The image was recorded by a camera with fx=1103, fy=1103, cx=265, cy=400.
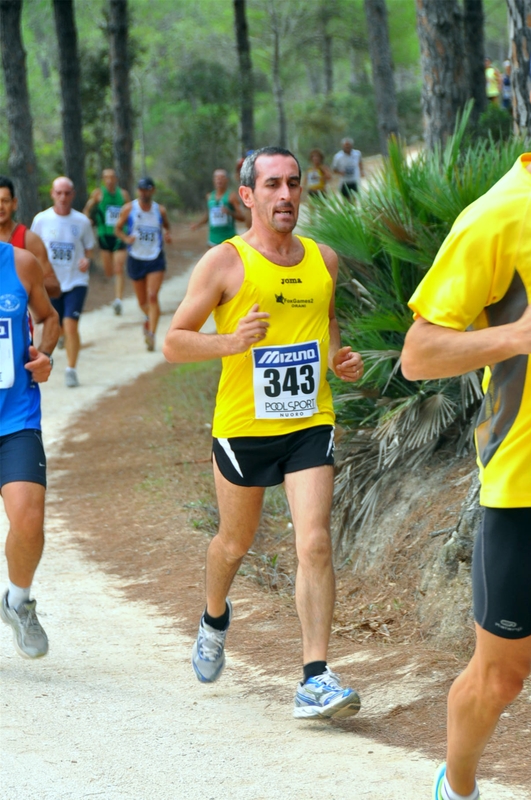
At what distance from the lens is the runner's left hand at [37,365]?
16.0 ft

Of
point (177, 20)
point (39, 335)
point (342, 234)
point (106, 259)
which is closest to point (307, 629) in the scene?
point (39, 335)

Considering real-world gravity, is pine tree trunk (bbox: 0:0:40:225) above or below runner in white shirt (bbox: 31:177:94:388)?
above

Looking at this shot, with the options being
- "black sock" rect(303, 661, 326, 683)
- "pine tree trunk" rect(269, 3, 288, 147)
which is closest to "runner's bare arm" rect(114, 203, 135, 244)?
"black sock" rect(303, 661, 326, 683)

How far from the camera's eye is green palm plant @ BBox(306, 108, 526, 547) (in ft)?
21.7

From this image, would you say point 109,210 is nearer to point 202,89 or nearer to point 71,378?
point 71,378

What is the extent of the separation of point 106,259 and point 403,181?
43.9ft

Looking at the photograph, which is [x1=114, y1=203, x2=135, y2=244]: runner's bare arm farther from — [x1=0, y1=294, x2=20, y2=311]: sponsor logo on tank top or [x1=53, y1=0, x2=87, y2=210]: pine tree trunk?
[x1=0, y1=294, x2=20, y2=311]: sponsor logo on tank top

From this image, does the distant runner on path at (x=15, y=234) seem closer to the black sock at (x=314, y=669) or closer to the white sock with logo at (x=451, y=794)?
the black sock at (x=314, y=669)

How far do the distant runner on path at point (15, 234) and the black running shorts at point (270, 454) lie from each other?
1.76m

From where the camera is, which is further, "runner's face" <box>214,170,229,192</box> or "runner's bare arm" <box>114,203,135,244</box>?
"runner's face" <box>214,170,229,192</box>

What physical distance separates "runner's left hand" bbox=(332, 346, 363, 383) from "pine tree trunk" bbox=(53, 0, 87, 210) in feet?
61.8

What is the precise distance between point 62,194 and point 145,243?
2.64 meters

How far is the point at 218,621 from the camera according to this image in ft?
15.6

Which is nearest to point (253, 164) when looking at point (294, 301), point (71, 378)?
point (294, 301)
